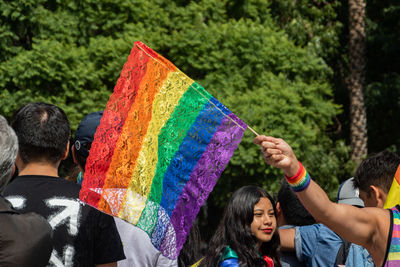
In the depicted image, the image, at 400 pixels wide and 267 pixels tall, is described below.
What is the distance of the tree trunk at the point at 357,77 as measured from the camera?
39.3 ft

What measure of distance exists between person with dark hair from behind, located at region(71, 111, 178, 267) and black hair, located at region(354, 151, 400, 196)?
1101 millimetres

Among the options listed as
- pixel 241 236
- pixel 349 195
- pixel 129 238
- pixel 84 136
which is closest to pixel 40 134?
pixel 84 136

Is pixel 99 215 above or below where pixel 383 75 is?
below

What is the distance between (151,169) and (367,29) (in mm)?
11678

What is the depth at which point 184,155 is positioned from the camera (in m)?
→ 2.48

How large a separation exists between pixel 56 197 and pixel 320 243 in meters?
1.96

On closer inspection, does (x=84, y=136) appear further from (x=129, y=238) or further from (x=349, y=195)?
(x=349, y=195)

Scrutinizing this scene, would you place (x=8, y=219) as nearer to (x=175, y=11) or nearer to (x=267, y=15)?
(x=175, y=11)

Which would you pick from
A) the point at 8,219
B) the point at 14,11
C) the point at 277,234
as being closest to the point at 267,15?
the point at 14,11

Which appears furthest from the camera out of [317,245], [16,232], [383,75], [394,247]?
[383,75]

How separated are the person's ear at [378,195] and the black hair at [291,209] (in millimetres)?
1073

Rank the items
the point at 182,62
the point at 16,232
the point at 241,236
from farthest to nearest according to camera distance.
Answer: the point at 182,62, the point at 241,236, the point at 16,232

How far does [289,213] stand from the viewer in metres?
4.09

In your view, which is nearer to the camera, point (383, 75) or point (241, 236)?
point (241, 236)
